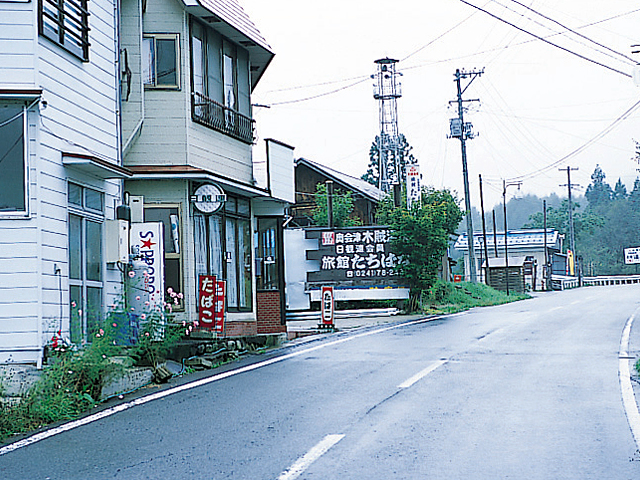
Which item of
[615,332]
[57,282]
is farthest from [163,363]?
[615,332]

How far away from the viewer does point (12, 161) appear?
11141mm

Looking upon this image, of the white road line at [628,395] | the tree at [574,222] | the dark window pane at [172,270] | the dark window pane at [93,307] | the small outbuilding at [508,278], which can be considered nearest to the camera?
the white road line at [628,395]

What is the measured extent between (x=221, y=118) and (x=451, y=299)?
24768 millimetres

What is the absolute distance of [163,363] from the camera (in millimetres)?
13156

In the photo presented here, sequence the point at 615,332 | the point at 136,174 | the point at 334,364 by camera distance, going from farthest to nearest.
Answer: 1. the point at 615,332
2. the point at 136,174
3. the point at 334,364

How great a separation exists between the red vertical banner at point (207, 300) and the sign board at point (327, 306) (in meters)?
7.61

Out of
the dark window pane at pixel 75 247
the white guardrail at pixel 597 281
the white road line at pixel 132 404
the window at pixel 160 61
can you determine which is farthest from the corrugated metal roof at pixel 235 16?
the white guardrail at pixel 597 281

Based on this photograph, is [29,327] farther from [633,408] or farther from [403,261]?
[403,261]

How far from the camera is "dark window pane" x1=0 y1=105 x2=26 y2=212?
436 inches

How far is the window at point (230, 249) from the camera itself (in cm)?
1756

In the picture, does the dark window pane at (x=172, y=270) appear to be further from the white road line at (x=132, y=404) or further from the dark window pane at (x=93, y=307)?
the dark window pane at (x=93, y=307)

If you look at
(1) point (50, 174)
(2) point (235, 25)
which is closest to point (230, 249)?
(2) point (235, 25)

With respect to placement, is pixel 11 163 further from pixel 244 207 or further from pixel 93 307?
pixel 244 207

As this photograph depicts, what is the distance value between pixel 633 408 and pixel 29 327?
24.8ft
